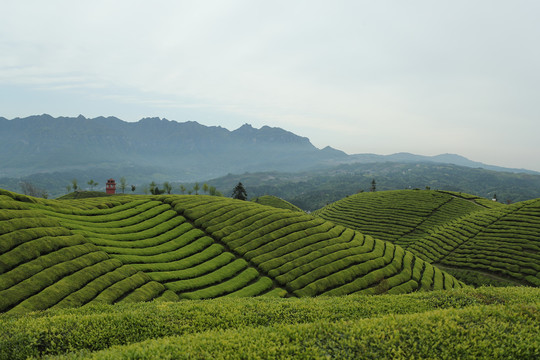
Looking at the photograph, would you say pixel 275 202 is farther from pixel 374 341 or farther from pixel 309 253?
pixel 374 341

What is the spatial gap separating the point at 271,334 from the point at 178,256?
30.7m

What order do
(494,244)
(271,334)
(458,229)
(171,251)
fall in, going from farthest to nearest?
1. (458,229)
2. (494,244)
3. (171,251)
4. (271,334)

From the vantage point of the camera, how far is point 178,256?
43.5 metres

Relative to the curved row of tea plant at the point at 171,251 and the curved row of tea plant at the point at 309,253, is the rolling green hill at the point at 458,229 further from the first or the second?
the curved row of tea plant at the point at 171,251

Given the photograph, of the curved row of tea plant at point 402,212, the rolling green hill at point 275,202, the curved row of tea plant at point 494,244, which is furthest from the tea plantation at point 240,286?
the rolling green hill at point 275,202

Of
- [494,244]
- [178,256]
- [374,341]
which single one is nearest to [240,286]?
[178,256]

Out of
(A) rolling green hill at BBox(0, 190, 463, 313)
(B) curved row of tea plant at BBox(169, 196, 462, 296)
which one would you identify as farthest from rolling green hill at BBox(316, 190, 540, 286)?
(A) rolling green hill at BBox(0, 190, 463, 313)

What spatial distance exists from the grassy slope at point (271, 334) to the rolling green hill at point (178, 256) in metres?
11.1

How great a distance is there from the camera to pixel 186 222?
5497 cm

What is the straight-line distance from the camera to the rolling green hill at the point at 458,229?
63438mm

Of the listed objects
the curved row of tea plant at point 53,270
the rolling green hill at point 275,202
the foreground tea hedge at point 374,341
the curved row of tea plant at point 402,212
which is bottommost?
the rolling green hill at point 275,202

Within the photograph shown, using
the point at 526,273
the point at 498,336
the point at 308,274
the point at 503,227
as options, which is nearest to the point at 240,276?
the point at 308,274

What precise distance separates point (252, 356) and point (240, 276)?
2756cm

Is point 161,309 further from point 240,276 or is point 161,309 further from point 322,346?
point 240,276
